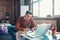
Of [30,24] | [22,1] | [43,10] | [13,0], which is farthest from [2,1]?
[30,24]

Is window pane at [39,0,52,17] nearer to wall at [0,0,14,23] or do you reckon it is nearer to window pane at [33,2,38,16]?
window pane at [33,2,38,16]

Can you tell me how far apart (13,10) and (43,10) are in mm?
1130

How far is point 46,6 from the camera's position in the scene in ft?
17.0

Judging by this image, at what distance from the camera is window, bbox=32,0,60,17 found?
5.10 meters

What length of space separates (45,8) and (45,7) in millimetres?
38

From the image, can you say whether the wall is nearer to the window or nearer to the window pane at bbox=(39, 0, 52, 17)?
the window

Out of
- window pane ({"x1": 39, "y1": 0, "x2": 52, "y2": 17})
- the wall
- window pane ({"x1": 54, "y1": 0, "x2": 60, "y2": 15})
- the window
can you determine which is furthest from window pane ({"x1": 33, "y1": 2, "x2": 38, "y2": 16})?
the wall

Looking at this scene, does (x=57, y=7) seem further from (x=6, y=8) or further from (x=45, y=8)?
(x=6, y=8)

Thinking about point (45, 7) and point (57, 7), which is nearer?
point (57, 7)

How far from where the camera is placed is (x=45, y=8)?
5.19 meters

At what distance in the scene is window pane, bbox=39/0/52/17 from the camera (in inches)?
202

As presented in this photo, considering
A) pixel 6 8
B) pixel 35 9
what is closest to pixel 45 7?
pixel 35 9

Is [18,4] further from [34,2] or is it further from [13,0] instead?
[34,2]

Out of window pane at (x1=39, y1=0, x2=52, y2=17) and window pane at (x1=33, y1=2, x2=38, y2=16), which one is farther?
window pane at (x1=33, y1=2, x2=38, y2=16)
